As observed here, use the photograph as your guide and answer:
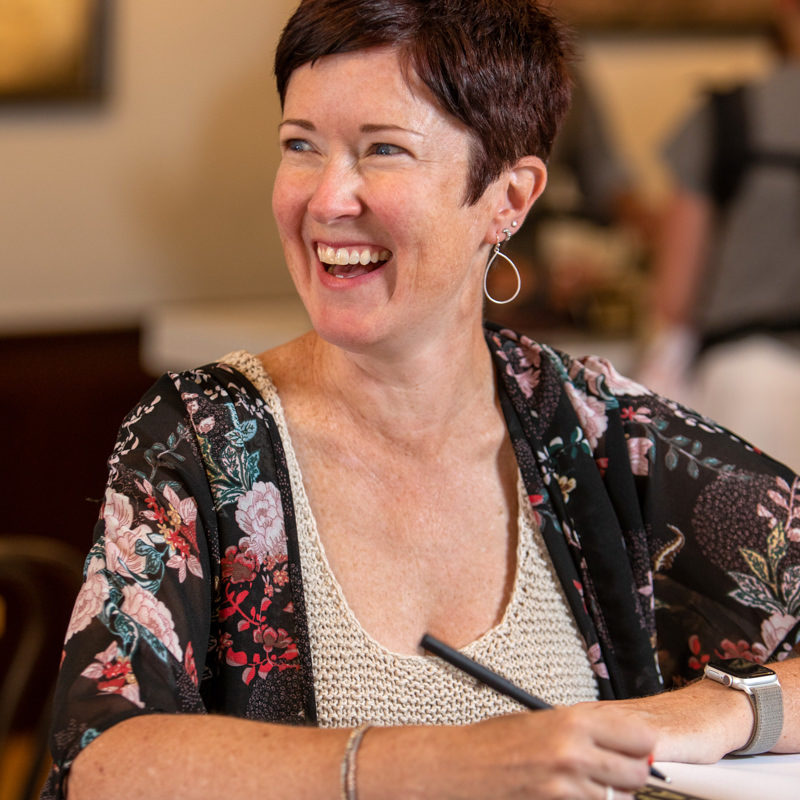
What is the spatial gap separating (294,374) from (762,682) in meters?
0.70

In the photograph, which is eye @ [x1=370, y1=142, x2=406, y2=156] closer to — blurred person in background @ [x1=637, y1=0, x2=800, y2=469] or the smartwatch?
the smartwatch

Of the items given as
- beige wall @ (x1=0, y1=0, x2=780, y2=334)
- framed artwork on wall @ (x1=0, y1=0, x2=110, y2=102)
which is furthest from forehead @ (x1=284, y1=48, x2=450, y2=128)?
framed artwork on wall @ (x1=0, y1=0, x2=110, y2=102)

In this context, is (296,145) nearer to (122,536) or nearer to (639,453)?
(122,536)

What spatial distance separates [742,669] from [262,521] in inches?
24.0

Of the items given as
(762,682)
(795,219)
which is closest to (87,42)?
(795,219)

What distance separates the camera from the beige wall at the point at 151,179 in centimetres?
352

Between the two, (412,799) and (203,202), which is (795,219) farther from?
(412,799)

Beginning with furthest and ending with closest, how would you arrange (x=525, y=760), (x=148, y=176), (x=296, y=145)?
(x=148, y=176) → (x=296, y=145) → (x=525, y=760)

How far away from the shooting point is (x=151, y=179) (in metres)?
3.68

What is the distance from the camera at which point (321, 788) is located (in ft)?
3.40

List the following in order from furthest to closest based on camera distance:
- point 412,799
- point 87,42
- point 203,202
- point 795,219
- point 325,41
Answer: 1. point 203,202
2. point 87,42
3. point 795,219
4. point 325,41
5. point 412,799

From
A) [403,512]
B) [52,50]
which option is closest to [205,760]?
[403,512]

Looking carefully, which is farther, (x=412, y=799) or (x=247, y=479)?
(x=247, y=479)

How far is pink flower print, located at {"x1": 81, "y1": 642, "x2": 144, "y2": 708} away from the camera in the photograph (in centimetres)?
116
